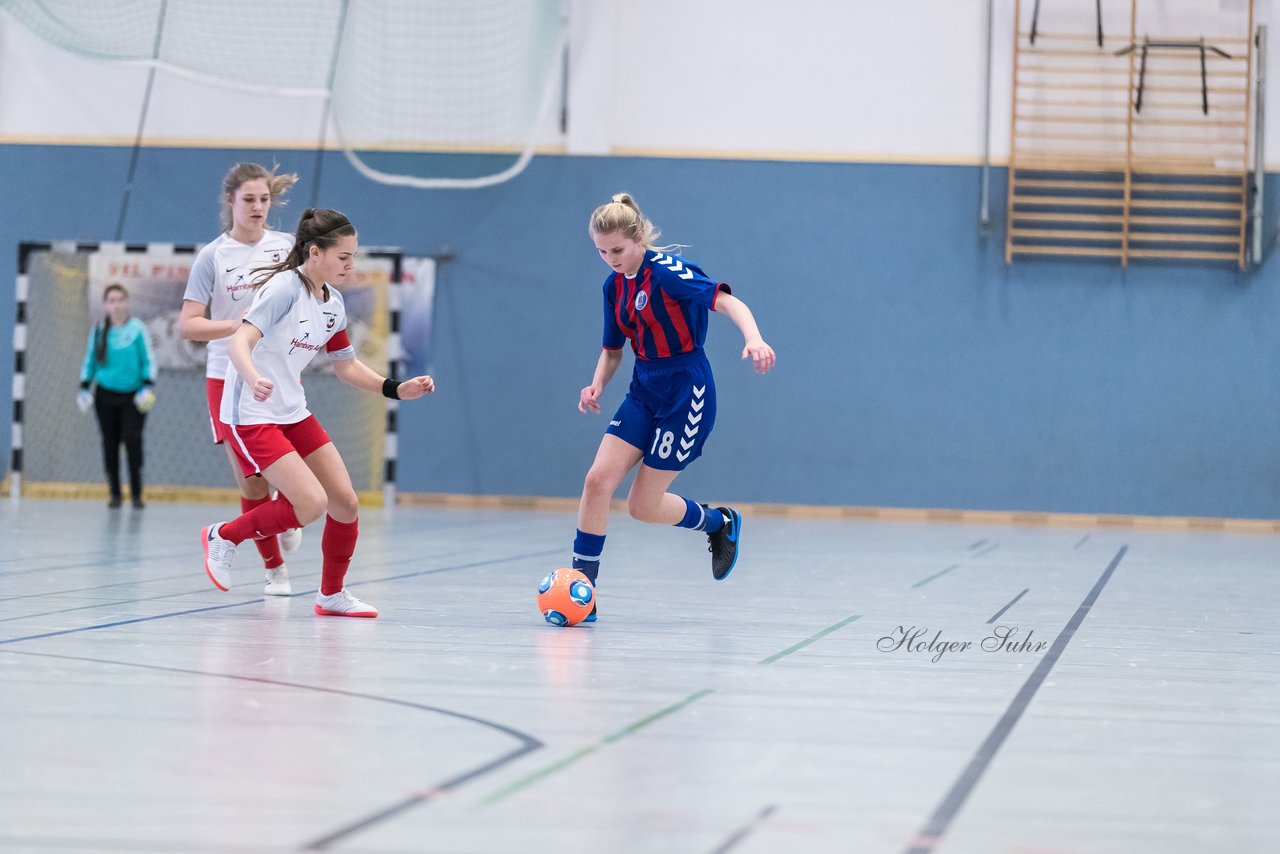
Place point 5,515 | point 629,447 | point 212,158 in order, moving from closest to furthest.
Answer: point 629,447 → point 5,515 → point 212,158

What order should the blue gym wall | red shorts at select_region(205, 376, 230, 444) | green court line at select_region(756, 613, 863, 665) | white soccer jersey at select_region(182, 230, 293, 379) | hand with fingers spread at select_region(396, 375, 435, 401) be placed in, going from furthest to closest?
Result: 1. the blue gym wall
2. white soccer jersey at select_region(182, 230, 293, 379)
3. red shorts at select_region(205, 376, 230, 444)
4. hand with fingers spread at select_region(396, 375, 435, 401)
5. green court line at select_region(756, 613, 863, 665)

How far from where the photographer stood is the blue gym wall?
1233cm

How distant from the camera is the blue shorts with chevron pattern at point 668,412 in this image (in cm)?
488

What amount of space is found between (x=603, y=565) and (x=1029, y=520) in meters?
6.44

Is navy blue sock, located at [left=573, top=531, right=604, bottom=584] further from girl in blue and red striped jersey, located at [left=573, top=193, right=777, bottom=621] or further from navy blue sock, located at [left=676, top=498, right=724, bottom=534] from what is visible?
navy blue sock, located at [left=676, top=498, right=724, bottom=534]

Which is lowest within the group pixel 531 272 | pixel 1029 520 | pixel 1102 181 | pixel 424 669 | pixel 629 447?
pixel 1029 520

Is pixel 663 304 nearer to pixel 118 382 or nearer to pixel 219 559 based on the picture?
pixel 219 559

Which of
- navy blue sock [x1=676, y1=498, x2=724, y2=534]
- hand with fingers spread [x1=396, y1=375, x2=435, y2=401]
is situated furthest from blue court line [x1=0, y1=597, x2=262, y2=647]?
navy blue sock [x1=676, y1=498, x2=724, y2=534]

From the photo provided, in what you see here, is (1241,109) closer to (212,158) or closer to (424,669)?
(212,158)

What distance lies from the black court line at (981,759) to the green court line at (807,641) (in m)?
0.67

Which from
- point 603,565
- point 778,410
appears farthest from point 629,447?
point 778,410

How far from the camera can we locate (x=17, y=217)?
13.1 m

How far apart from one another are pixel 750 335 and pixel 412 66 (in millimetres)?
8579

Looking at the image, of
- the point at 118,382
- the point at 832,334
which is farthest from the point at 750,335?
the point at 832,334
